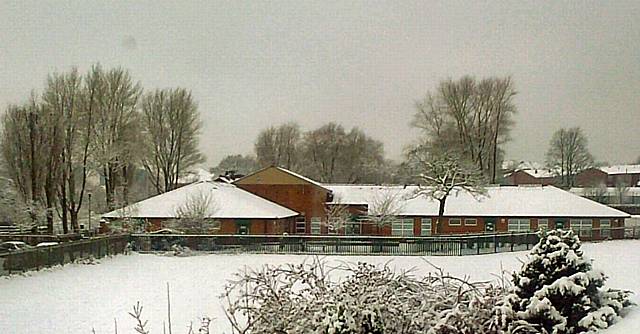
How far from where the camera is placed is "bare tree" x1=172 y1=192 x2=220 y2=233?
3309 centimetres

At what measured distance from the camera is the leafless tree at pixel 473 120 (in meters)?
50.8

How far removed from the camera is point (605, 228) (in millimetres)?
36500

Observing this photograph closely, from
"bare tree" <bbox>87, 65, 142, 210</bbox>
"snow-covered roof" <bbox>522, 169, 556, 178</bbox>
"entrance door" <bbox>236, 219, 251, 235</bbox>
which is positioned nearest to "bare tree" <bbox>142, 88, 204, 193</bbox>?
"bare tree" <bbox>87, 65, 142, 210</bbox>

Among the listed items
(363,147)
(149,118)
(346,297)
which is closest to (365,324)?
(346,297)

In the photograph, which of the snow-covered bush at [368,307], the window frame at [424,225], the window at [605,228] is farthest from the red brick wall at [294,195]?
the snow-covered bush at [368,307]

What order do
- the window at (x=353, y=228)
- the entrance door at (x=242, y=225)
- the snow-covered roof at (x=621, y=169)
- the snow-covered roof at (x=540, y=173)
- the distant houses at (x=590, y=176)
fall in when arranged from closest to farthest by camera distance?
the entrance door at (x=242, y=225) → the window at (x=353, y=228) → the distant houses at (x=590, y=176) → the snow-covered roof at (x=540, y=173) → the snow-covered roof at (x=621, y=169)

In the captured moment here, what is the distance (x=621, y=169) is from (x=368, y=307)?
78124 millimetres

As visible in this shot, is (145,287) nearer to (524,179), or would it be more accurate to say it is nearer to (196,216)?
(196,216)

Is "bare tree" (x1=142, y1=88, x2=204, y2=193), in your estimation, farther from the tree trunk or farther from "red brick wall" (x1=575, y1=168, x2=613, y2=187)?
"red brick wall" (x1=575, y1=168, x2=613, y2=187)

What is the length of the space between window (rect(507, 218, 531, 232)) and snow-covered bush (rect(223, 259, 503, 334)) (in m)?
32.8

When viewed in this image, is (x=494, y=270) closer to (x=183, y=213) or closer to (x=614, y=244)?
(x=614, y=244)

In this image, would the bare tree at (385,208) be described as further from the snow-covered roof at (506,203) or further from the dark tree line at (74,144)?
the dark tree line at (74,144)

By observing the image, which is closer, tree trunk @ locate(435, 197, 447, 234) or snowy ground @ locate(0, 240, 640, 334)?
snowy ground @ locate(0, 240, 640, 334)

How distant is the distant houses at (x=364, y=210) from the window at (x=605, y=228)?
0.05 m
